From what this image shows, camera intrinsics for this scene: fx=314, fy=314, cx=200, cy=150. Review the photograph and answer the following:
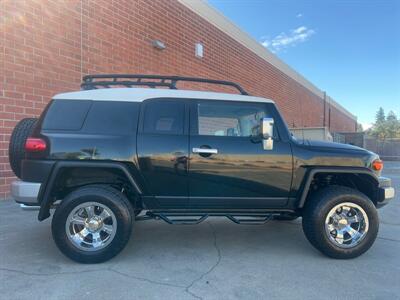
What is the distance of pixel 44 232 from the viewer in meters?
4.67

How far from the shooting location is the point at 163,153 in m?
3.77

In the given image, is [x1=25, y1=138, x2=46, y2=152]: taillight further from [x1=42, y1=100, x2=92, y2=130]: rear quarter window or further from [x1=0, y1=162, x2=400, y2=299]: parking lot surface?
[x1=0, y1=162, x2=400, y2=299]: parking lot surface

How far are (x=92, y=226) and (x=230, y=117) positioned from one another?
2.17m

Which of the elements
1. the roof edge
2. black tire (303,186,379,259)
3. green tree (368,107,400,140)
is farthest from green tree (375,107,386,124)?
black tire (303,186,379,259)

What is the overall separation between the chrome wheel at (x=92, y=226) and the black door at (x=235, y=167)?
39.3 inches

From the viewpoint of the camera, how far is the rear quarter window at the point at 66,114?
12.2 ft

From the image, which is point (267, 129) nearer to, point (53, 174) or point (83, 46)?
point (53, 174)

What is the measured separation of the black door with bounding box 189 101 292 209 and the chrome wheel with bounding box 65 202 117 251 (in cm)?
100

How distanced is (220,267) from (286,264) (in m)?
0.79

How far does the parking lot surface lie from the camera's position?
297cm

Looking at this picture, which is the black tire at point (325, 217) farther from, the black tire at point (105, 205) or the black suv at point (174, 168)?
the black tire at point (105, 205)

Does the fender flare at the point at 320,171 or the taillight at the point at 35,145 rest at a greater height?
the taillight at the point at 35,145

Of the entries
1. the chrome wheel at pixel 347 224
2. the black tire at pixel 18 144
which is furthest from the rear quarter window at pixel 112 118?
the chrome wheel at pixel 347 224

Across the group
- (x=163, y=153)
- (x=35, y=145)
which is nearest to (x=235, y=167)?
(x=163, y=153)
